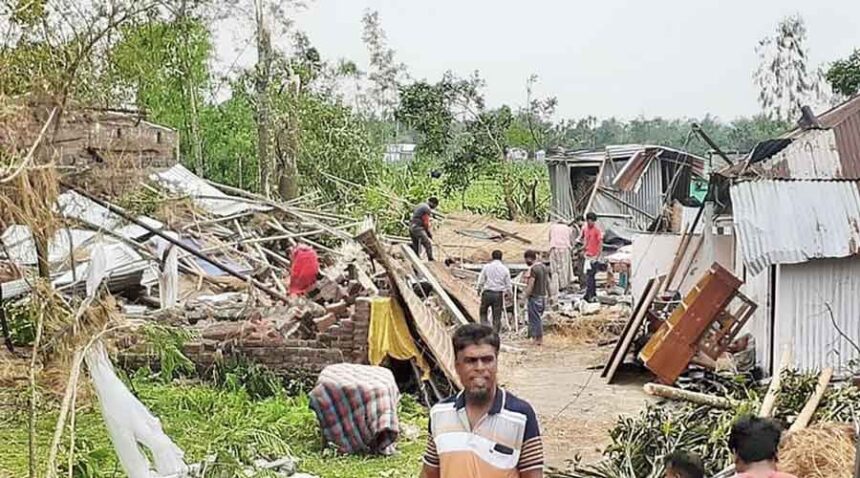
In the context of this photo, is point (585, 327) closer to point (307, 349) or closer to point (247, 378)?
point (307, 349)

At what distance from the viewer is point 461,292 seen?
1504cm

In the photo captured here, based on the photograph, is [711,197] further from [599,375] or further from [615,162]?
[615,162]

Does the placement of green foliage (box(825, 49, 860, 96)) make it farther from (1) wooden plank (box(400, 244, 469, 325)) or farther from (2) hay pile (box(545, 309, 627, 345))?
(1) wooden plank (box(400, 244, 469, 325))

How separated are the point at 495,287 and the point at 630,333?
9.66ft

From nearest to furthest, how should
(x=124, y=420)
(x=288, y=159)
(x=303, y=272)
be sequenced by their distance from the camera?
1. (x=124, y=420)
2. (x=303, y=272)
3. (x=288, y=159)

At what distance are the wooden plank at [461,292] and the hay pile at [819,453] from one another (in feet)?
22.7

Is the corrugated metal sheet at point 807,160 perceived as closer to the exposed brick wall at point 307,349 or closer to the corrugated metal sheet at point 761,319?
the corrugated metal sheet at point 761,319

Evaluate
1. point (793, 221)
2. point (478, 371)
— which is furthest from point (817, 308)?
point (478, 371)

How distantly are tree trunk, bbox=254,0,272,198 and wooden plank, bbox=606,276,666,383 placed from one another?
13.8 meters

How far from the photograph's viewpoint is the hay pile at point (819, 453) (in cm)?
710

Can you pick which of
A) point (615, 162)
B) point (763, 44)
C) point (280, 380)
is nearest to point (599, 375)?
point (280, 380)

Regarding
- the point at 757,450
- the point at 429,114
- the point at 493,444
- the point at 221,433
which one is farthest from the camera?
the point at 429,114

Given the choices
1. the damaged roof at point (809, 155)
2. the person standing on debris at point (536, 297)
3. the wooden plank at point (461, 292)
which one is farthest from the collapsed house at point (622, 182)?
the damaged roof at point (809, 155)

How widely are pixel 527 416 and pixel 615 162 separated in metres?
23.4
